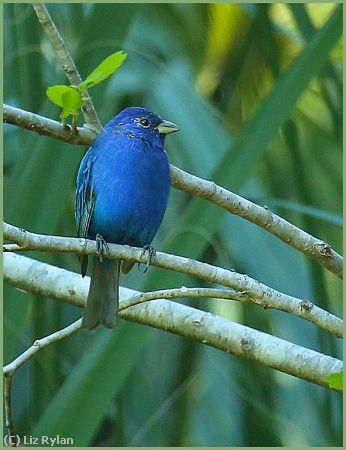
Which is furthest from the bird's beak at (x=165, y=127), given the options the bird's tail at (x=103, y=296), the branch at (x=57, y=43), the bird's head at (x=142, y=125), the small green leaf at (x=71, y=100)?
the small green leaf at (x=71, y=100)

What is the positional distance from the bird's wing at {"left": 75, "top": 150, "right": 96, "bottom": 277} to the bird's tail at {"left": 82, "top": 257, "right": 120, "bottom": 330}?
0.35ft

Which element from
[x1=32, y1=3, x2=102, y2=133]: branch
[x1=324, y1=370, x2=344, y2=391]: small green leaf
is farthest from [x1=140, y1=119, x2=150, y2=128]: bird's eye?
[x1=324, y1=370, x2=344, y2=391]: small green leaf

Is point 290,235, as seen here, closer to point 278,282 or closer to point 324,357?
point 324,357

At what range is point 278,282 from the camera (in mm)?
3240

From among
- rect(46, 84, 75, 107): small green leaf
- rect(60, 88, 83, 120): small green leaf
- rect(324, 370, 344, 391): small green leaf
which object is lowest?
rect(324, 370, 344, 391): small green leaf

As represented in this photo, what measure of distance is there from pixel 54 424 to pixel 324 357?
0.67 m

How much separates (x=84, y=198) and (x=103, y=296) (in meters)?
0.32

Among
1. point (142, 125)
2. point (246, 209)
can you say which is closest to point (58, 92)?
point (246, 209)

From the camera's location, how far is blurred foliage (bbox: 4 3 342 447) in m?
2.29

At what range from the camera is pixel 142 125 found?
2686 mm

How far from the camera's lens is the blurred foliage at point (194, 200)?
7.52 feet

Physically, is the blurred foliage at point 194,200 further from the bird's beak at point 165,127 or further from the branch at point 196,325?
the bird's beak at point 165,127

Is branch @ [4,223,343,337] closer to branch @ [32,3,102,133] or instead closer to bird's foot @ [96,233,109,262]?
bird's foot @ [96,233,109,262]

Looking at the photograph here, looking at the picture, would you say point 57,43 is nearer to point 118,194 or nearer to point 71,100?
point 71,100
